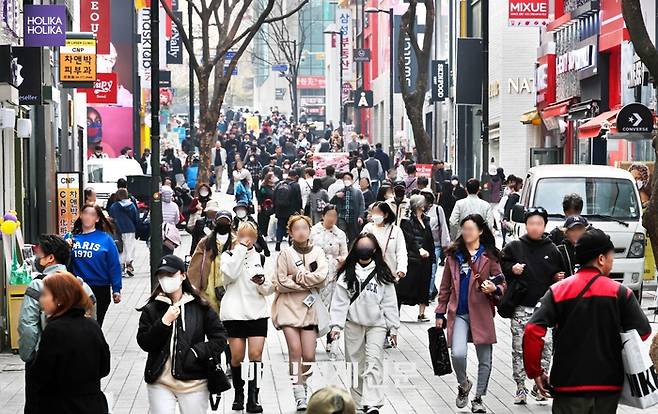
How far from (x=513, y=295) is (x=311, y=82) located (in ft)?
407

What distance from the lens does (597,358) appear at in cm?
798

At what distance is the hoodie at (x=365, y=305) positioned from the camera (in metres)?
12.2

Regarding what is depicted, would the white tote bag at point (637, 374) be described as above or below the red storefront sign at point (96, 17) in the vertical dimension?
below

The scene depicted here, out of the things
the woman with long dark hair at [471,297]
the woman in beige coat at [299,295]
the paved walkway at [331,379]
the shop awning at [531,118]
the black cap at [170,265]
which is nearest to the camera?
the black cap at [170,265]

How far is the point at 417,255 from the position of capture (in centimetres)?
1767

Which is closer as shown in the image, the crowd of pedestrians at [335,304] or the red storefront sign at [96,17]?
the crowd of pedestrians at [335,304]

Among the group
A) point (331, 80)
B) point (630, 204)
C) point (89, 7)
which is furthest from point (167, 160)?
point (331, 80)

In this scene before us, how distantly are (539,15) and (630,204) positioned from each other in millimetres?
17424

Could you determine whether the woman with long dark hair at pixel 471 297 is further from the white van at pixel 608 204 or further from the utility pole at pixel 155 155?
the utility pole at pixel 155 155

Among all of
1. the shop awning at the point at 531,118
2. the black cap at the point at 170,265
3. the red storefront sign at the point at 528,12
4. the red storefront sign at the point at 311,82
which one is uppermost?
the red storefront sign at the point at 311,82

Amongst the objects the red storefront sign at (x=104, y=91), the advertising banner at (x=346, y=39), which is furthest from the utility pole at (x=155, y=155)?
the advertising banner at (x=346, y=39)

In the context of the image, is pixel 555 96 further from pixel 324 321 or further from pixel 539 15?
pixel 324 321

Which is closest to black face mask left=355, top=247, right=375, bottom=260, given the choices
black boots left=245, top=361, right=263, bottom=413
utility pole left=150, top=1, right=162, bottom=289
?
black boots left=245, top=361, right=263, bottom=413

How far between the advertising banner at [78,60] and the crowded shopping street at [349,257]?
0.05 meters
